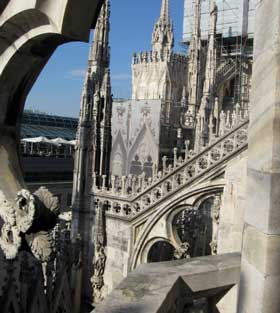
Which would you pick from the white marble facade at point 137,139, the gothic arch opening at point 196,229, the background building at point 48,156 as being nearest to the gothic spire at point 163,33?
the background building at point 48,156

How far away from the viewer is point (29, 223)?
5.54 feet

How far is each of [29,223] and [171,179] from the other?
7.30 metres

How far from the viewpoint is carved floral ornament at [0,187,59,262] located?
5.60 ft

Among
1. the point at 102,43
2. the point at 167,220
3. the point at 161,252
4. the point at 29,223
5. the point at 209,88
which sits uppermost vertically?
the point at 102,43

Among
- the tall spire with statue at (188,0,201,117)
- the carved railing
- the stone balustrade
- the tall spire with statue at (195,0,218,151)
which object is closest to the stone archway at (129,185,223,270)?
the carved railing

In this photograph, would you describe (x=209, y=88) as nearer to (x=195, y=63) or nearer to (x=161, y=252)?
(x=195, y=63)

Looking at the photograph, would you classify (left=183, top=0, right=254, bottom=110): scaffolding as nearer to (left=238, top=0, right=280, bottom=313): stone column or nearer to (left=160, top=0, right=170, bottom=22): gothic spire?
(left=160, top=0, right=170, bottom=22): gothic spire

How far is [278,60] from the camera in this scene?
4.32ft

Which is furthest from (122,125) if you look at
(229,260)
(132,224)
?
(229,260)

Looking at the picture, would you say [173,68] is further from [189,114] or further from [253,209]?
[253,209]

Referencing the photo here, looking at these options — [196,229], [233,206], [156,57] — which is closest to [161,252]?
[196,229]

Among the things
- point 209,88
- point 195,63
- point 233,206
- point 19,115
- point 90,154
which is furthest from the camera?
point 195,63

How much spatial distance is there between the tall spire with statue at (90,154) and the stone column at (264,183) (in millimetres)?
9044

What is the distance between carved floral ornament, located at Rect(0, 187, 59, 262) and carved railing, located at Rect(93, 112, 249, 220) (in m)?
6.28
